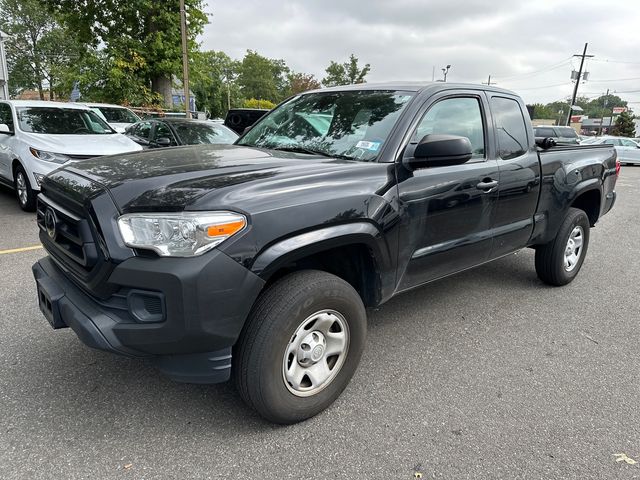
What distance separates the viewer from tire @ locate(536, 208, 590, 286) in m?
4.30

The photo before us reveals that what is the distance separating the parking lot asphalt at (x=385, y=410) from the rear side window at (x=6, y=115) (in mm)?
4616

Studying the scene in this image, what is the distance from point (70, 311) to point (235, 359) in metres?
0.80

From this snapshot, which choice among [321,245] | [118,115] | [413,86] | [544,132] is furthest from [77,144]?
[544,132]

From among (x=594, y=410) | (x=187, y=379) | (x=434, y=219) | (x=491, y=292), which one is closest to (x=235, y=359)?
(x=187, y=379)

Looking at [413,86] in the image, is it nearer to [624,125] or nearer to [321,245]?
[321,245]

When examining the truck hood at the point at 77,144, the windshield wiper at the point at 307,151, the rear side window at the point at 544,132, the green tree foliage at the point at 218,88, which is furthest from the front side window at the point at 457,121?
the green tree foliage at the point at 218,88

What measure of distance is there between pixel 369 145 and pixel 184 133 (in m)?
6.50

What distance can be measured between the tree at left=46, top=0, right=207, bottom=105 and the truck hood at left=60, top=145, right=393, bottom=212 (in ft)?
60.0

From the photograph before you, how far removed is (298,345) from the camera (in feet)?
7.80

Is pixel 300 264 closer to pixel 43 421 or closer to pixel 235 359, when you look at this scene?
pixel 235 359

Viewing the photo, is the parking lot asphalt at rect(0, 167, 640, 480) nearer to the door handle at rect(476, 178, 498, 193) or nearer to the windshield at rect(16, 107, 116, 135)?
the door handle at rect(476, 178, 498, 193)

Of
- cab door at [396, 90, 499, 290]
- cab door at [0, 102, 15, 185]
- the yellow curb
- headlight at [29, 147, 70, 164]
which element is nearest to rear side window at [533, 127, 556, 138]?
cab door at [396, 90, 499, 290]

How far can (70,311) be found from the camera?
7.17ft

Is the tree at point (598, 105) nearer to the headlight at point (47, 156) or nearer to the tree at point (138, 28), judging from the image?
the tree at point (138, 28)
